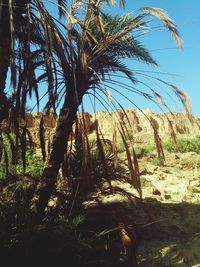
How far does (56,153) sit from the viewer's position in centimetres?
850

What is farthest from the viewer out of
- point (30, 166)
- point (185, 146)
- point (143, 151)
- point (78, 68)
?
point (185, 146)

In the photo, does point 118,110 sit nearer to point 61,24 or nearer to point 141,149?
point 61,24

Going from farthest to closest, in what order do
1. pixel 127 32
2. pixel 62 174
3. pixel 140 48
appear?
pixel 140 48, pixel 62 174, pixel 127 32

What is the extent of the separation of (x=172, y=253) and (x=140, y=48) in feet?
20.4

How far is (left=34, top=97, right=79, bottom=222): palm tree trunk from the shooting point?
841 cm

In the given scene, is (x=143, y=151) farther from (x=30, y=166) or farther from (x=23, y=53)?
(x=23, y=53)

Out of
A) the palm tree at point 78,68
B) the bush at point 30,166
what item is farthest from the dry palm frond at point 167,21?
the bush at point 30,166

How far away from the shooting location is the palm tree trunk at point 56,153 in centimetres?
841

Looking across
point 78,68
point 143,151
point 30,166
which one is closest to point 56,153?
point 78,68

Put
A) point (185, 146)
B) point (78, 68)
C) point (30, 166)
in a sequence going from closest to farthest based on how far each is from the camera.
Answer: point (78, 68) < point (30, 166) < point (185, 146)

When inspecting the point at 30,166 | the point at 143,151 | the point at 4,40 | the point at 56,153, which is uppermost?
the point at 4,40

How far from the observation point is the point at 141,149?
17.9m

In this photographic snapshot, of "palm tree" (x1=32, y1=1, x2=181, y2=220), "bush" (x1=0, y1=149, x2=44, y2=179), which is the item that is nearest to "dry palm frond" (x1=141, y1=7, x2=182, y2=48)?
"palm tree" (x1=32, y1=1, x2=181, y2=220)

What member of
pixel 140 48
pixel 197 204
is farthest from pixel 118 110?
pixel 140 48
